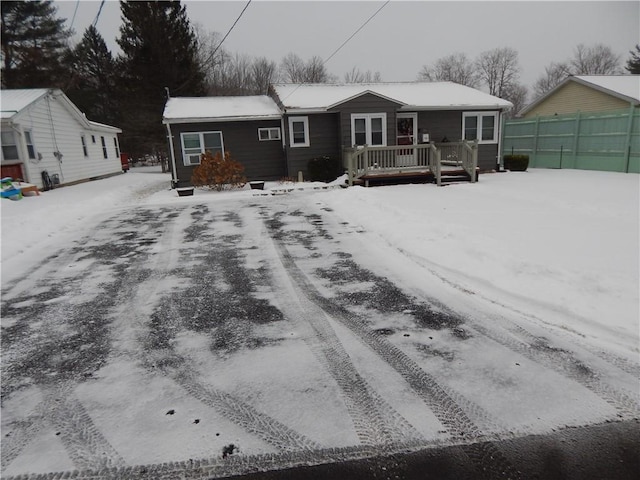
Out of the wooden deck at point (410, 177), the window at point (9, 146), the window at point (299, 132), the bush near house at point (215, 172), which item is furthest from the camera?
the window at point (299, 132)

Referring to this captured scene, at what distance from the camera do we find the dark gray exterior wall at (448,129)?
725 inches

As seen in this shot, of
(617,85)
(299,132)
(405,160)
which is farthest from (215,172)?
(617,85)

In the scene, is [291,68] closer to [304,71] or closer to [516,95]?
[304,71]

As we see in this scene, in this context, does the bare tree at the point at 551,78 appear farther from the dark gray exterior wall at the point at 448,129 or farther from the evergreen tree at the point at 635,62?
the dark gray exterior wall at the point at 448,129

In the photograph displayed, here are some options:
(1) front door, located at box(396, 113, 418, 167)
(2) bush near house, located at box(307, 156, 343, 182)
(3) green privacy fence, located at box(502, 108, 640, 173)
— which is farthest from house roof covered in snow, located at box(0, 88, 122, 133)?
(3) green privacy fence, located at box(502, 108, 640, 173)

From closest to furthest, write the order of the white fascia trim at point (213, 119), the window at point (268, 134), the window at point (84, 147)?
the white fascia trim at point (213, 119) < the window at point (268, 134) < the window at point (84, 147)

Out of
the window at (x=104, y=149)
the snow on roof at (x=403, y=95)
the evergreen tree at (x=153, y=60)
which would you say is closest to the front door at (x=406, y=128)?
the snow on roof at (x=403, y=95)

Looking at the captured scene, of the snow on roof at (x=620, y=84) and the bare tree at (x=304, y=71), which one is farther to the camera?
the bare tree at (x=304, y=71)

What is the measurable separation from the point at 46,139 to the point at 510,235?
63.8 ft

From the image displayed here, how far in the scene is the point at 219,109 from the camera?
59.3ft

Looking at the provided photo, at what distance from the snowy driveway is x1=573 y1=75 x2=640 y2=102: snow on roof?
19.4 metres

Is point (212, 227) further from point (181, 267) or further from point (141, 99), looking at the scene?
point (141, 99)

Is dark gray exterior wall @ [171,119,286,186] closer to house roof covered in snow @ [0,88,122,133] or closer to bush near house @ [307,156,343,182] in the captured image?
bush near house @ [307,156,343,182]

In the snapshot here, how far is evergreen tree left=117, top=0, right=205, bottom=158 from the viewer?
27062 millimetres
